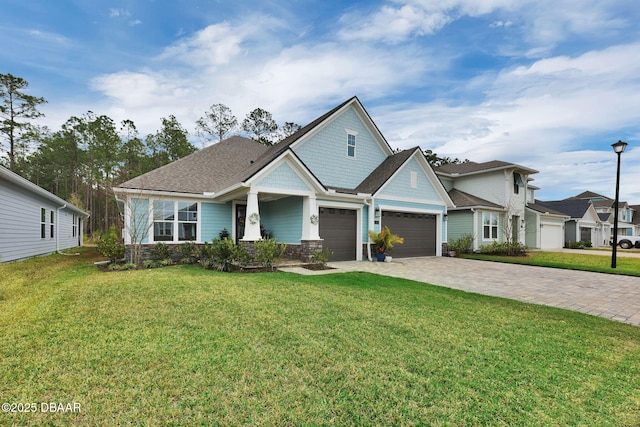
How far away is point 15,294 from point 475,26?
15645 millimetres

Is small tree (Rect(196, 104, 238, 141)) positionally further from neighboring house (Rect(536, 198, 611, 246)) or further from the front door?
neighboring house (Rect(536, 198, 611, 246))

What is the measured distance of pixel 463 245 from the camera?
1842 centimetres

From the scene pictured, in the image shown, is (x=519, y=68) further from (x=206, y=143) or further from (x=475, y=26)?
(x=206, y=143)

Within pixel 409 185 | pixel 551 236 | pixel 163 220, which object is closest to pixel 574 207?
pixel 551 236

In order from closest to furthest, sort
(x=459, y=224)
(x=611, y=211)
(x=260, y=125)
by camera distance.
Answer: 1. (x=459, y=224)
2. (x=260, y=125)
3. (x=611, y=211)

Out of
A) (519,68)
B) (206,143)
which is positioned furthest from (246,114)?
(519,68)

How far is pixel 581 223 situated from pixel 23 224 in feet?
131

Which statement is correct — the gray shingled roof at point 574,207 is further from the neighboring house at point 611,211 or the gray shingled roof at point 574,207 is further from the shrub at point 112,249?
the shrub at point 112,249

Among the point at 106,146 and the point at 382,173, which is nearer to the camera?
the point at 382,173

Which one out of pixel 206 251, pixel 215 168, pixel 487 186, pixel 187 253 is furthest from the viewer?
pixel 487 186

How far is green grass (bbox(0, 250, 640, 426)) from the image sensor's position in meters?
2.45

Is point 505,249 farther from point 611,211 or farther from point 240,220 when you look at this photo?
point 611,211

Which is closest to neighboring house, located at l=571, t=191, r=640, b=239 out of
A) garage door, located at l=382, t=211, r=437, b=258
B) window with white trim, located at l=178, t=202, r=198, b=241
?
garage door, located at l=382, t=211, r=437, b=258

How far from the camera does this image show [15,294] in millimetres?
6293
